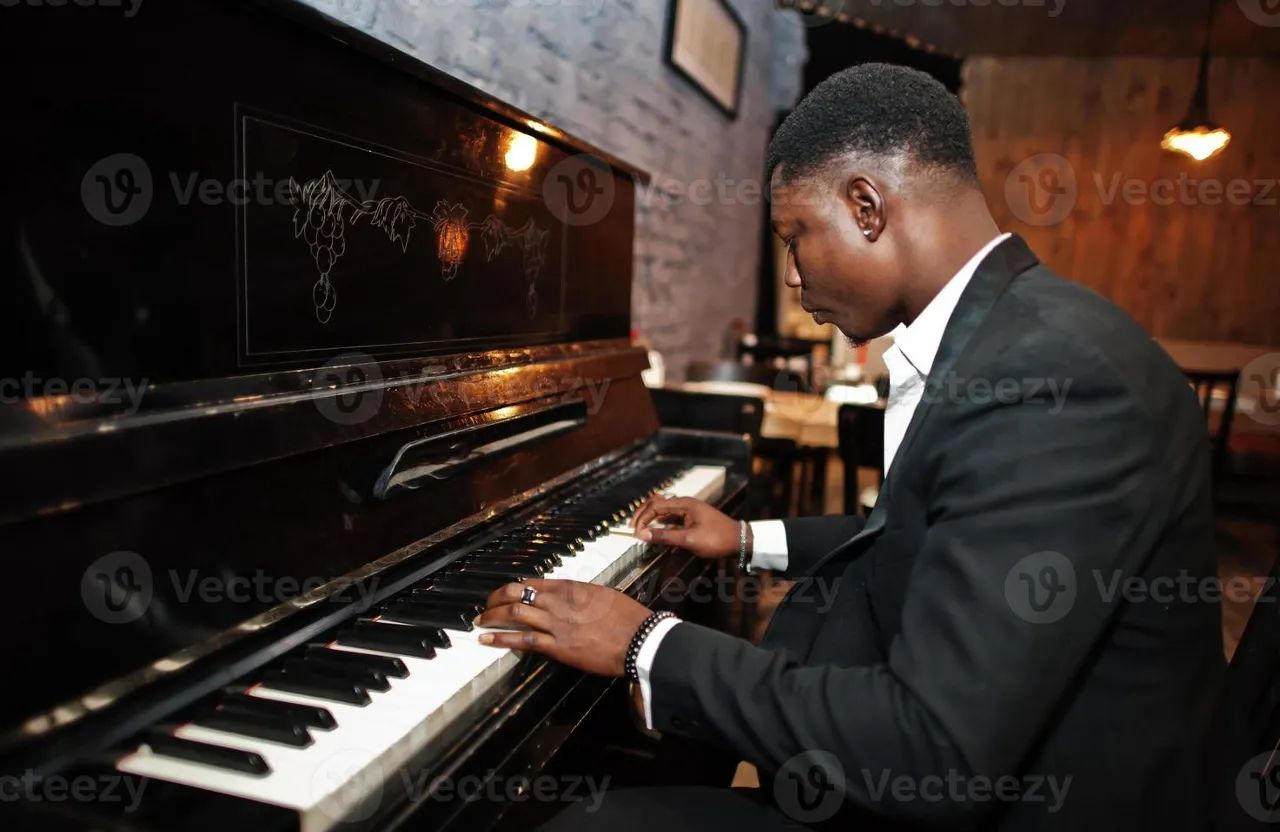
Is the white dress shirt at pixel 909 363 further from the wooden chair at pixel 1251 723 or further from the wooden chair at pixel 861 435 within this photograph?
the wooden chair at pixel 861 435

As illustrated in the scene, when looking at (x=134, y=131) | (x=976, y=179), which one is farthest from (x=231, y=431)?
(x=976, y=179)

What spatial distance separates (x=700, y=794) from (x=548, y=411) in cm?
85

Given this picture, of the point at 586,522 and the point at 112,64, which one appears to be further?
the point at 586,522

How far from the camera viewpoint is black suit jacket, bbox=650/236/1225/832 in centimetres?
92

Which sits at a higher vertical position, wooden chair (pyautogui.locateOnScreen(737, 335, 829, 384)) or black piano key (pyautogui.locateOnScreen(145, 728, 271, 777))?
wooden chair (pyautogui.locateOnScreen(737, 335, 829, 384))

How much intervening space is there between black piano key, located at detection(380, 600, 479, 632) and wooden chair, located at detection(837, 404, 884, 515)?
89.2 inches

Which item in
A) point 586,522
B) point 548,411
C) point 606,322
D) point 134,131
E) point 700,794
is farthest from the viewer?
point 606,322

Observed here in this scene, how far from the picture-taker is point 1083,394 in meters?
0.97

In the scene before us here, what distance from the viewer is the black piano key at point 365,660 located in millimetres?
1031

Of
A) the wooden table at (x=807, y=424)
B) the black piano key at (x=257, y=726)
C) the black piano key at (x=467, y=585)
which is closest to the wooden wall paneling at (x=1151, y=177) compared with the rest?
the wooden table at (x=807, y=424)

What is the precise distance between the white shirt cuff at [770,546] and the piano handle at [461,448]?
502 mm

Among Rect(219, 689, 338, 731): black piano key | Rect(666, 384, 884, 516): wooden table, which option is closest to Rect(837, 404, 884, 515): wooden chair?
Rect(666, 384, 884, 516): wooden table

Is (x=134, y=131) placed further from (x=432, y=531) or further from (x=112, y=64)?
(x=432, y=531)

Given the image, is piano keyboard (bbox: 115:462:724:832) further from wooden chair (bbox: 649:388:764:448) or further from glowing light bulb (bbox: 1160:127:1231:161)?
glowing light bulb (bbox: 1160:127:1231:161)
